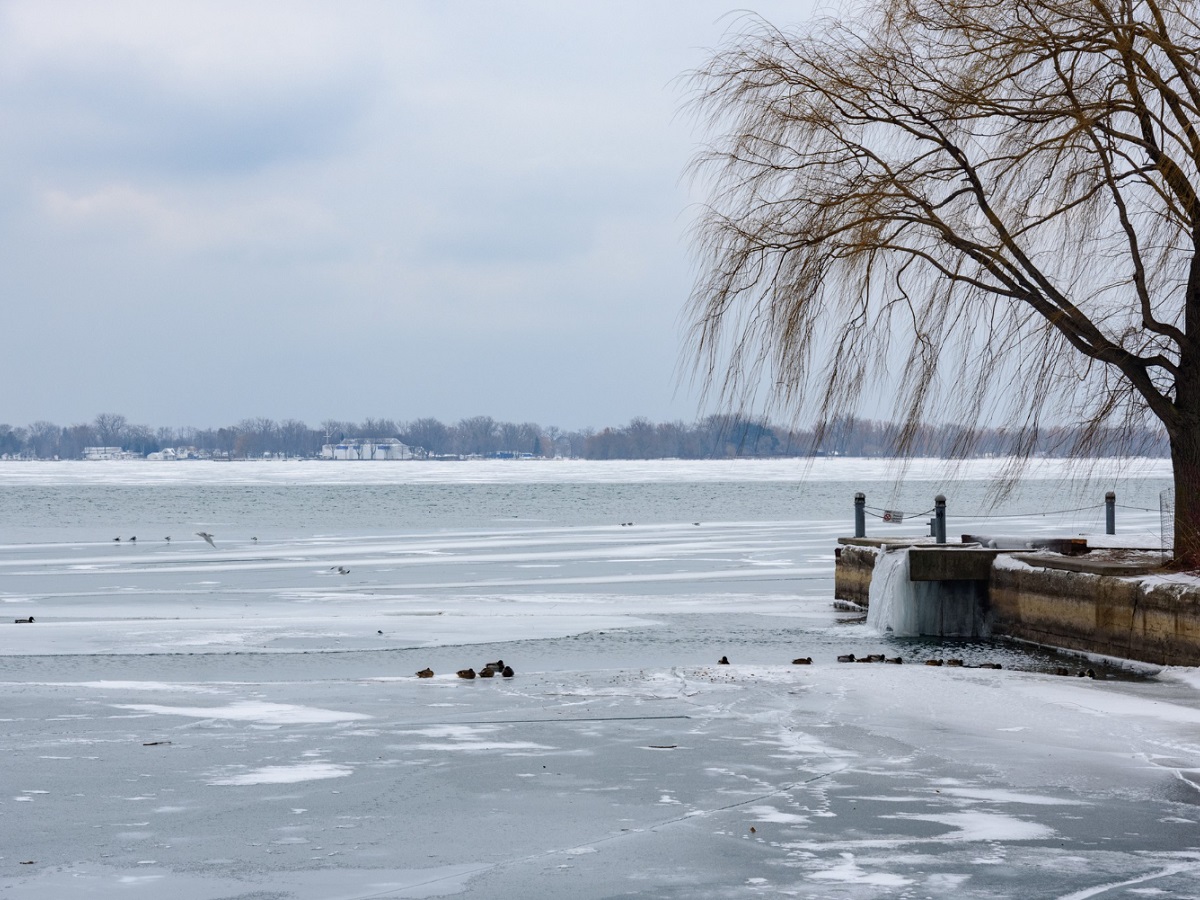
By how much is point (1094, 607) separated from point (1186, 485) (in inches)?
63.3

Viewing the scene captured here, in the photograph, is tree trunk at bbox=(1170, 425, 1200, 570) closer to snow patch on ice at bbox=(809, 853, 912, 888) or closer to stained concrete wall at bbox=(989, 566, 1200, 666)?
stained concrete wall at bbox=(989, 566, 1200, 666)

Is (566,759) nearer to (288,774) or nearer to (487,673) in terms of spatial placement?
(288,774)

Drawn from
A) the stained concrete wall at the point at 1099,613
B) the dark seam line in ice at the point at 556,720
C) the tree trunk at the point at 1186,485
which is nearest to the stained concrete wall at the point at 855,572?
the stained concrete wall at the point at 1099,613

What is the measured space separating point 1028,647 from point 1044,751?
8191 mm

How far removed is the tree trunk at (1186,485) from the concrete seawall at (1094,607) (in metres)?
0.46

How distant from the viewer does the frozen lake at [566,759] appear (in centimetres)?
554

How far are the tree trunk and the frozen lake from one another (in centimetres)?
56

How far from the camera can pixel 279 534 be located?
4372 centimetres

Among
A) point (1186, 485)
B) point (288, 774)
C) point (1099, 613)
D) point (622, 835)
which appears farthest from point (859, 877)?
point (1186, 485)

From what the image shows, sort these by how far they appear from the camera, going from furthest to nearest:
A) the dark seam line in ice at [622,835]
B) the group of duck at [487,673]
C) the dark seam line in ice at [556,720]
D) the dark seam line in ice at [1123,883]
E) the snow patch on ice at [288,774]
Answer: the group of duck at [487,673]
the dark seam line in ice at [556,720]
the snow patch on ice at [288,774]
the dark seam line in ice at [622,835]
the dark seam line in ice at [1123,883]

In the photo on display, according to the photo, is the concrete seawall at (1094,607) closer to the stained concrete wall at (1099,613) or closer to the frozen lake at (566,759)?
the stained concrete wall at (1099,613)

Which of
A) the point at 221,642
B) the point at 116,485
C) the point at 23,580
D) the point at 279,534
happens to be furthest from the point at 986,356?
the point at 116,485

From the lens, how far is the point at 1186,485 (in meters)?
14.5

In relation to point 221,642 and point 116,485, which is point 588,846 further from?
point 116,485
